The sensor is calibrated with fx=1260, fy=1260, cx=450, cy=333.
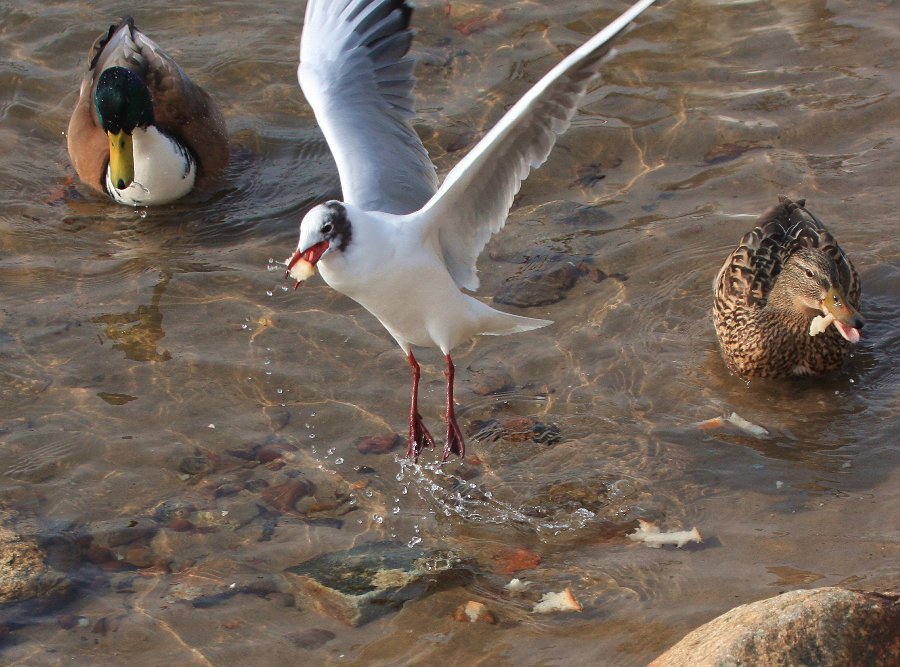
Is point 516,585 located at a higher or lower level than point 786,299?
lower

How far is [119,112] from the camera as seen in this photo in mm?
8258

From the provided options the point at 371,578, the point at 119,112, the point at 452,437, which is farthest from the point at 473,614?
the point at 119,112

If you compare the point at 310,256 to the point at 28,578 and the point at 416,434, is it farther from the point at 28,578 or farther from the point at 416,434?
the point at 28,578

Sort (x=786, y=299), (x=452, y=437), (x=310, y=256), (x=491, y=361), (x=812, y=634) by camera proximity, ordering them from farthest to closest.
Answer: (x=491, y=361) → (x=786, y=299) → (x=452, y=437) → (x=310, y=256) → (x=812, y=634)

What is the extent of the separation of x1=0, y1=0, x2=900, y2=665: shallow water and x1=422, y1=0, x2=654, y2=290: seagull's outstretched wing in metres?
0.86

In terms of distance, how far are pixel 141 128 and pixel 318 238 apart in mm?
3752

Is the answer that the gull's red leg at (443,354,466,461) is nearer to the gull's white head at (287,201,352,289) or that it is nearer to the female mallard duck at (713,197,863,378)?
the gull's white head at (287,201,352,289)

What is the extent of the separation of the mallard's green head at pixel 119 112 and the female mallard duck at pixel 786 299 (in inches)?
155

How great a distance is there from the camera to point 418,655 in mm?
4699

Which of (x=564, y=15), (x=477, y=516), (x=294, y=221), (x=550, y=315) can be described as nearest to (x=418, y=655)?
(x=477, y=516)

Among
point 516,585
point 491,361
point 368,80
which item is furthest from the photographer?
point 368,80

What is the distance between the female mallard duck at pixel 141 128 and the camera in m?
8.24

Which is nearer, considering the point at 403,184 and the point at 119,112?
the point at 403,184

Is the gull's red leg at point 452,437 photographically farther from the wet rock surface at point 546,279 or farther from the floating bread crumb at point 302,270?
the wet rock surface at point 546,279
